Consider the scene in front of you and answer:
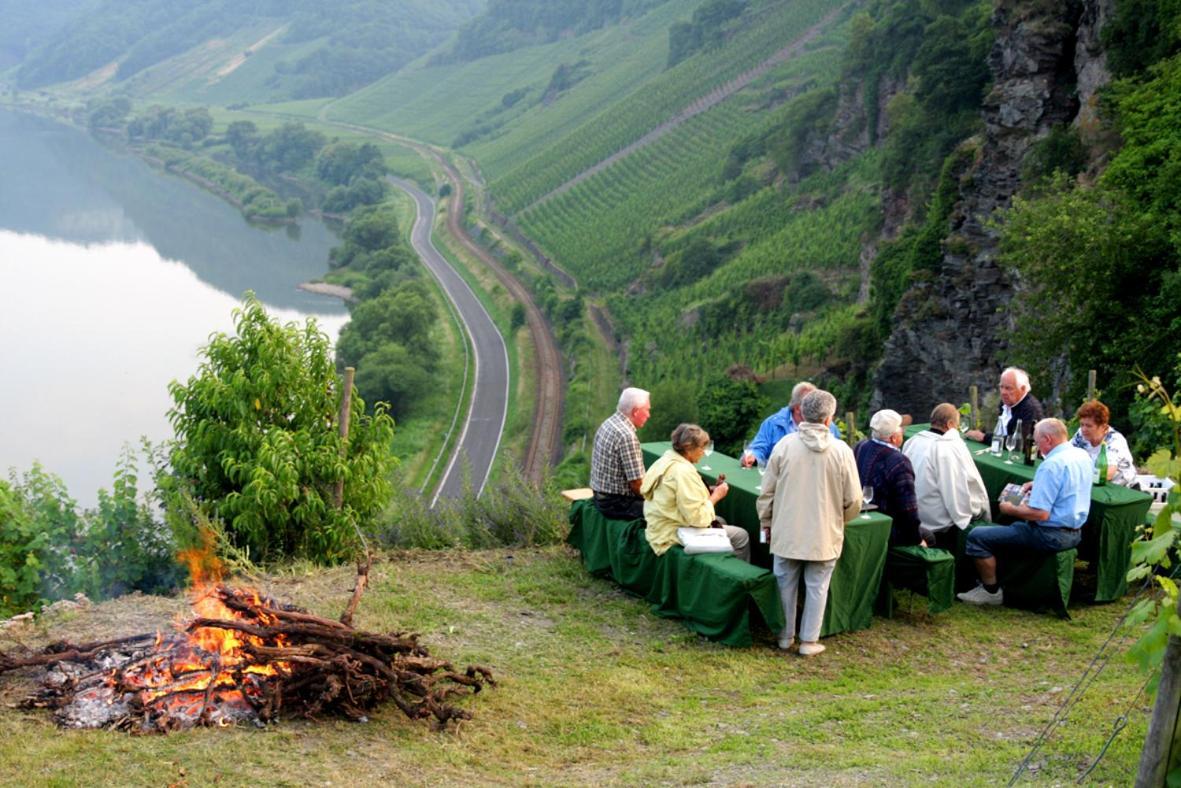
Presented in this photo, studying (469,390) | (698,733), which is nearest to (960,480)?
(698,733)

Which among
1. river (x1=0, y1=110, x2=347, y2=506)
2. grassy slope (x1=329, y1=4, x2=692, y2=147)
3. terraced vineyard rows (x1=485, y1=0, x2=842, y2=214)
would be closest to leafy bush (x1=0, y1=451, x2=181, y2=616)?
river (x1=0, y1=110, x2=347, y2=506)

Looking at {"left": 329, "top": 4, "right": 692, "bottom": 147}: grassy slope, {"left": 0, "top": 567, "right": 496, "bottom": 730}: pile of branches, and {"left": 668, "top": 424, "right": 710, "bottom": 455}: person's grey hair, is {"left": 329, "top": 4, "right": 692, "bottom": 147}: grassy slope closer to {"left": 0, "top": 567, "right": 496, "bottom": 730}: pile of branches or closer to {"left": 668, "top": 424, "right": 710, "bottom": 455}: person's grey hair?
{"left": 668, "top": 424, "right": 710, "bottom": 455}: person's grey hair

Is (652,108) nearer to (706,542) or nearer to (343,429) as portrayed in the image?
(343,429)

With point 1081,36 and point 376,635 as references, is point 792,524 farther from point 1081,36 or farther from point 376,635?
point 1081,36

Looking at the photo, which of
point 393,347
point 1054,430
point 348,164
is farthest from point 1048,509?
point 348,164

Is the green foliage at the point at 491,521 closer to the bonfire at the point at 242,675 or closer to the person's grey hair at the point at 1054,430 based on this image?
the bonfire at the point at 242,675

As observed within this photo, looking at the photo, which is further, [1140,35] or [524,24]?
[524,24]

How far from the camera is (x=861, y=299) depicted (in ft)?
167

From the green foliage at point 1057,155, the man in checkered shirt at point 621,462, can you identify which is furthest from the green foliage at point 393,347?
the man in checkered shirt at point 621,462

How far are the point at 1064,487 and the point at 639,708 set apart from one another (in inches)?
158

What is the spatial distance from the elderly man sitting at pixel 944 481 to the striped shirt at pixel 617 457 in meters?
2.42

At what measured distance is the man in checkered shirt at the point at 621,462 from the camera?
9859mm

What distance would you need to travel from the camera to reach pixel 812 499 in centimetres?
891

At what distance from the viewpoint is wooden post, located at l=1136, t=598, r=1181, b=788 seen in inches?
205
